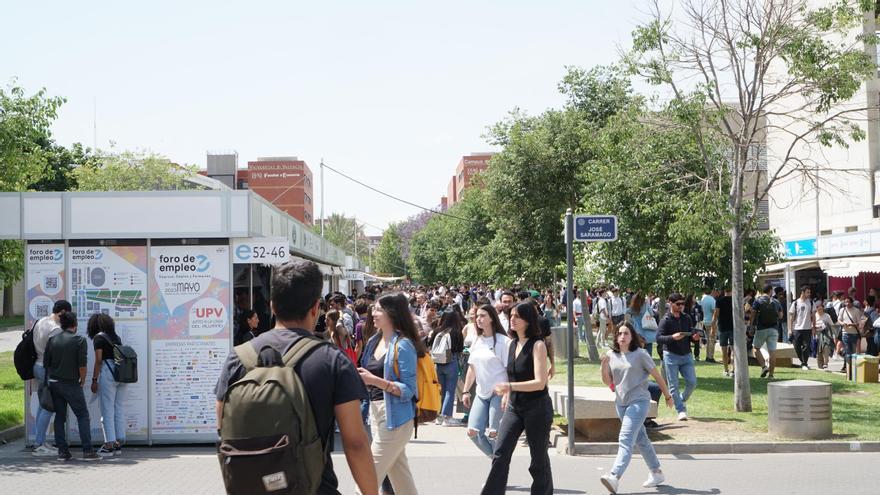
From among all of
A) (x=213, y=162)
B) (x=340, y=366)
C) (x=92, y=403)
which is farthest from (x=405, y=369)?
(x=213, y=162)

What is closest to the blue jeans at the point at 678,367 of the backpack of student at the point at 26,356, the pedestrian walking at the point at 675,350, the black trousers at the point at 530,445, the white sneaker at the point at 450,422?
the pedestrian walking at the point at 675,350

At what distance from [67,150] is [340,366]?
6833 centimetres

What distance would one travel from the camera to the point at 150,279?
12.3 metres

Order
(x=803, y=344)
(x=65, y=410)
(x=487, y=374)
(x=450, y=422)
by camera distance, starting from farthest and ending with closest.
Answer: (x=803, y=344) → (x=450, y=422) → (x=65, y=410) → (x=487, y=374)

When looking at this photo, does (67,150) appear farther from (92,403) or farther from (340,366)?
(340,366)

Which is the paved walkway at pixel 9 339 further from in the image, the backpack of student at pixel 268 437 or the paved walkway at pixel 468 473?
the backpack of student at pixel 268 437

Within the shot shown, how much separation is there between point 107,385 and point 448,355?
15.3ft

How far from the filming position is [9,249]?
20984mm

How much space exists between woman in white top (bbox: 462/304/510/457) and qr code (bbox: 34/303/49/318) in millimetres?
6175

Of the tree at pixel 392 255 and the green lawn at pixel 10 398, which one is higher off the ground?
the tree at pixel 392 255

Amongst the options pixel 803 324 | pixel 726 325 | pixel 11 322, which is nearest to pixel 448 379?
pixel 726 325

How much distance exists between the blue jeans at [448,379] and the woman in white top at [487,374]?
499 centimetres

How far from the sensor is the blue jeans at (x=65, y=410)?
11.2 metres

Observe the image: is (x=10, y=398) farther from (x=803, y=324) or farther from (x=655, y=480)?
(x=803, y=324)
